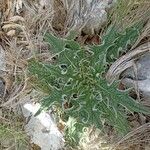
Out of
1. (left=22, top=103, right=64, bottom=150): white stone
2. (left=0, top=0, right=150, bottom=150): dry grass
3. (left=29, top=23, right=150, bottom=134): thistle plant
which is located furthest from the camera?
(left=22, top=103, right=64, bottom=150): white stone

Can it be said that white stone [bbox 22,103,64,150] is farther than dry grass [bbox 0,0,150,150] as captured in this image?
Yes

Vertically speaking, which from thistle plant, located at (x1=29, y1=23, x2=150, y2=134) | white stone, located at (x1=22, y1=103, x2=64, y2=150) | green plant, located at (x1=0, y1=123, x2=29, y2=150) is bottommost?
green plant, located at (x1=0, y1=123, x2=29, y2=150)

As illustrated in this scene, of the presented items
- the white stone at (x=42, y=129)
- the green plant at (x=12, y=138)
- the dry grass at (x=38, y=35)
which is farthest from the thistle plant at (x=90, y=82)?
the green plant at (x=12, y=138)

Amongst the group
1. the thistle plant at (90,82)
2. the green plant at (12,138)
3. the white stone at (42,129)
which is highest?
the thistle plant at (90,82)

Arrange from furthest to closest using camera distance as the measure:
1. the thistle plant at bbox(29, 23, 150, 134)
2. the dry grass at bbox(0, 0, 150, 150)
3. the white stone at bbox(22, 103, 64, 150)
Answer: the white stone at bbox(22, 103, 64, 150) → the dry grass at bbox(0, 0, 150, 150) → the thistle plant at bbox(29, 23, 150, 134)

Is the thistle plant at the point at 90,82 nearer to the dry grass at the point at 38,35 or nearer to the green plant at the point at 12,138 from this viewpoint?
the dry grass at the point at 38,35

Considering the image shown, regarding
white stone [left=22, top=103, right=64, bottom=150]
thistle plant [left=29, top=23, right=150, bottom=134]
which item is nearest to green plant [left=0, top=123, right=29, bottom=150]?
white stone [left=22, top=103, right=64, bottom=150]

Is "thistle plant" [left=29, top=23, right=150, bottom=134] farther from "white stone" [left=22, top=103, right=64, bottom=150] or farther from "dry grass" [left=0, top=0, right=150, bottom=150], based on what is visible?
"white stone" [left=22, top=103, right=64, bottom=150]

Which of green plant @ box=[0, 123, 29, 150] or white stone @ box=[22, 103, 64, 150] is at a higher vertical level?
white stone @ box=[22, 103, 64, 150]

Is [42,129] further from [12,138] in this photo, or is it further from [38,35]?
[38,35]
